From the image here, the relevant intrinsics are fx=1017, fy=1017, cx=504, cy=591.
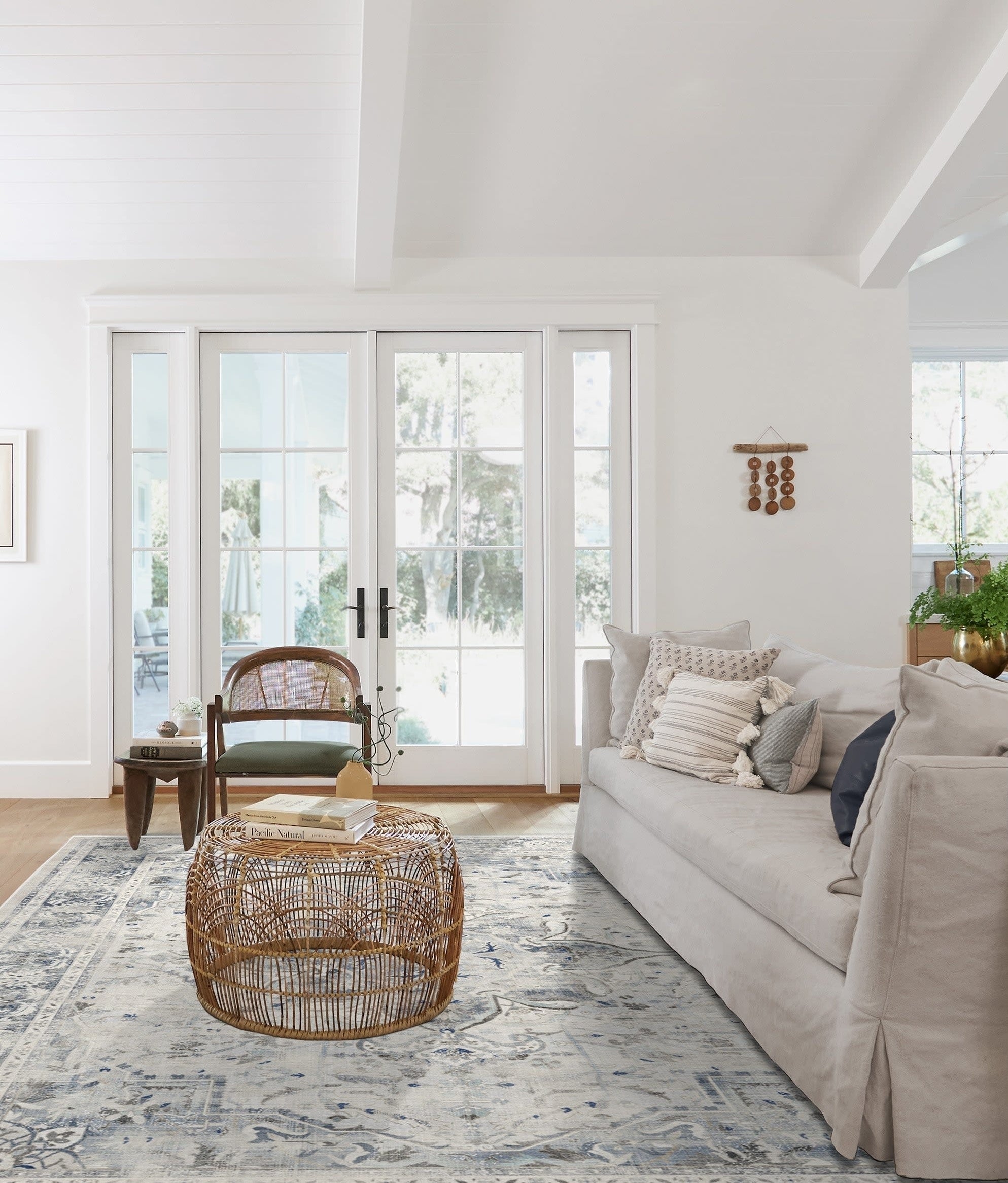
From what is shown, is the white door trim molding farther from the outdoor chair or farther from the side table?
the side table

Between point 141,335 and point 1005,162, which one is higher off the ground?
point 1005,162

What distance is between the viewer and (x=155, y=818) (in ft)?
14.0

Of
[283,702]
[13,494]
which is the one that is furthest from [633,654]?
[13,494]

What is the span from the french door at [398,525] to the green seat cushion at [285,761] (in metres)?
1.04

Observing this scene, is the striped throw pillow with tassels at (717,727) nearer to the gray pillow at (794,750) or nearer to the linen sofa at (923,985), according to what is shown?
the gray pillow at (794,750)

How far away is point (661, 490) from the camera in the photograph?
4.71m

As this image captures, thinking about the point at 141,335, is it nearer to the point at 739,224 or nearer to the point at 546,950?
the point at 739,224

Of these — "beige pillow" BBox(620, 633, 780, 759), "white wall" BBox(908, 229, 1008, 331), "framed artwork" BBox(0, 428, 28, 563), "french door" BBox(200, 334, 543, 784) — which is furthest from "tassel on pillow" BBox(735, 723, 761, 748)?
"white wall" BBox(908, 229, 1008, 331)

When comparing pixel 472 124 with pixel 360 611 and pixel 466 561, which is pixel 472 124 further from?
pixel 360 611

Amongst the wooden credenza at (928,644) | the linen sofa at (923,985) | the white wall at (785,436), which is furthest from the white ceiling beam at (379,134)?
the wooden credenza at (928,644)

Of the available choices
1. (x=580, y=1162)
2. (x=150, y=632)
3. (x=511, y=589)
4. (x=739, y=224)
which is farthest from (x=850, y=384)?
(x=580, y=1162)

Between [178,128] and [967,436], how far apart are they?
4623 mm

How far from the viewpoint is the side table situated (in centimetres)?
364

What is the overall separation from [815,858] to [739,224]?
3298mm
